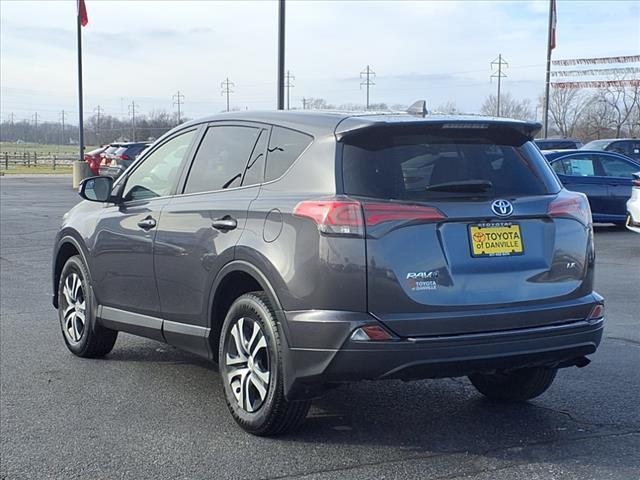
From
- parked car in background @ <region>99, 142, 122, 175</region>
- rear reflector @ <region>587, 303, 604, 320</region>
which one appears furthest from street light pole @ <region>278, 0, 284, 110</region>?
parked car in background @ <region>99, 142, 122, 175</region>

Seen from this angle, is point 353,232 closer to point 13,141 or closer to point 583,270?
point 583,270

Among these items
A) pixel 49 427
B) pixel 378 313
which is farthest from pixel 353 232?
pixel 49 427

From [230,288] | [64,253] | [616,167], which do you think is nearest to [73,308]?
[64,253]

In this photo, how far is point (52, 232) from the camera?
16062mm

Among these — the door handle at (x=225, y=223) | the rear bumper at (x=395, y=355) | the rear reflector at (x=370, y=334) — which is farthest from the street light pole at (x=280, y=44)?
the rear reflector at (x=370, y=334)

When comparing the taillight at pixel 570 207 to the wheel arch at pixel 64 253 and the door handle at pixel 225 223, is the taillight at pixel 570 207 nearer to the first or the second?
the door handle at pixel 225 223

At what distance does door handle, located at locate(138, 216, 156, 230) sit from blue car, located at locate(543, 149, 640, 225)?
39.1 feet

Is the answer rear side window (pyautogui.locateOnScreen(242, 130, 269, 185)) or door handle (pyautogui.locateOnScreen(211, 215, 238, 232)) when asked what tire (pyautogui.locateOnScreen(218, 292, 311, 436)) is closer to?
door handle (pyautogui.locateOnScreen(211, 215, 238, 232))

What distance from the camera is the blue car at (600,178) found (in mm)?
16281

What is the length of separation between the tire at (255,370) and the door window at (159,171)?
133 centimetres

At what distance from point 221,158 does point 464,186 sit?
1675 millimetres

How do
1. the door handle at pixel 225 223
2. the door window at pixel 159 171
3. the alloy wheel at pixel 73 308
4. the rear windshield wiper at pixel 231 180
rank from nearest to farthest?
the door handle at pixel 225 223
the rear windshield wiper at pixel 231 180
the door window at pixel 159 171
the alloy wheel at pixel 73 308

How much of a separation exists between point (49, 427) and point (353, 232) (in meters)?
2.19

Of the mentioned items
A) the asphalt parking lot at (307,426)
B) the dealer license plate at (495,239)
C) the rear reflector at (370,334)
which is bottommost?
the asphalt parking lot at (307,426)
